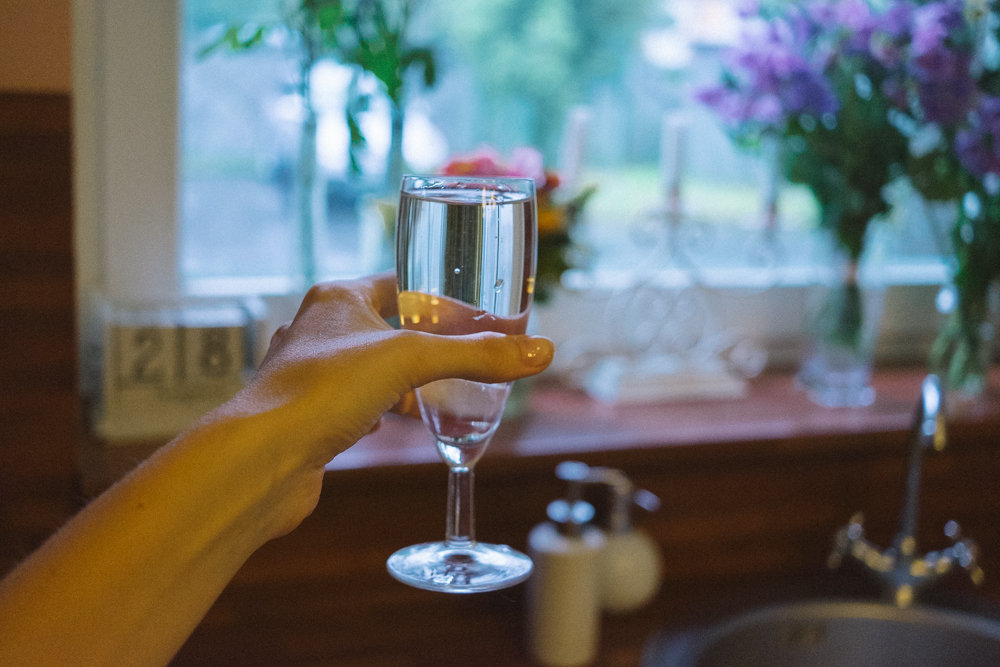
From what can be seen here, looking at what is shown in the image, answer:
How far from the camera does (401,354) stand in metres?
0.53

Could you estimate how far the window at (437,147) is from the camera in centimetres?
143

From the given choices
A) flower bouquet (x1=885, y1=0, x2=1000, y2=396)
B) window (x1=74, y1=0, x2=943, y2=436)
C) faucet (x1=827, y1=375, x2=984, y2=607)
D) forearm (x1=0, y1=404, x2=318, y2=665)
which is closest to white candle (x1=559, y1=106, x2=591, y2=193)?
window (x1=74, y1=0, x2=943, y2=436)

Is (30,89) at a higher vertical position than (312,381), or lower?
higher

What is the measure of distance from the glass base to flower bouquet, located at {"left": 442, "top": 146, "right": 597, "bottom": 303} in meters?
0.80

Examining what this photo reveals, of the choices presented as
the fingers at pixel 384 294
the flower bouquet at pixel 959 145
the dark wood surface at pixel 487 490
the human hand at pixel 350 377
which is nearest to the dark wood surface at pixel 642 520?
the dark wood surface at pixel 487 490

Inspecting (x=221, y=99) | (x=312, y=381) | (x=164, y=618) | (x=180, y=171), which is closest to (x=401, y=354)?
(x=312, y=381)

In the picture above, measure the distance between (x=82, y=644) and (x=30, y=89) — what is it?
2.57 ft

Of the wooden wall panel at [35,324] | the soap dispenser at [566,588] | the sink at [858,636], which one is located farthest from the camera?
the sink at [858,636]

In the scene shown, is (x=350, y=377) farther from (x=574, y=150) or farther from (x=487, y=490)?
(x=574, y=150)

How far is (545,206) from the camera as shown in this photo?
139cm

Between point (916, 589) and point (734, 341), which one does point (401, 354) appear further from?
point (734, 341)

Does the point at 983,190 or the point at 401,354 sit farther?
the point at 983,190

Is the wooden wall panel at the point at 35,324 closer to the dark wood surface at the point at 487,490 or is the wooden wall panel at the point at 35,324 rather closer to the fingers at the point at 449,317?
the dark wood surface at the point at 487,490

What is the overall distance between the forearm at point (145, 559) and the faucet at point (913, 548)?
1.07 m
